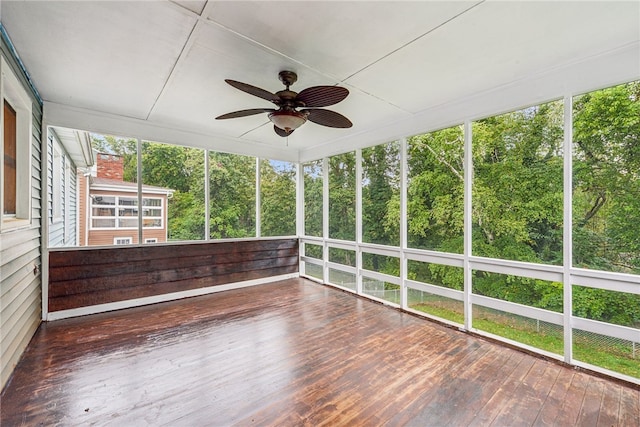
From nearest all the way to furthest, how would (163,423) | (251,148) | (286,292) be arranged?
(163,423)
(286,292)
(251,148)

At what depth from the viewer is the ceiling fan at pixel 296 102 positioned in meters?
2.30

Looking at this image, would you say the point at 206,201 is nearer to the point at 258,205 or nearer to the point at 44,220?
the point at 258,205

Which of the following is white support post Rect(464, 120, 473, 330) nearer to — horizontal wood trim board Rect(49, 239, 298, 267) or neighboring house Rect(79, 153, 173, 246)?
horizontal wood trim board Rect(49, 239, 298, 267)

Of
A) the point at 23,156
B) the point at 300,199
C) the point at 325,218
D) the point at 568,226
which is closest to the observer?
the point at 568,226

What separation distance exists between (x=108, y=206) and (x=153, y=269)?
3.81 ft

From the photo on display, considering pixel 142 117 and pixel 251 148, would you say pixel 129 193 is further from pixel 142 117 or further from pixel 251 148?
pixel 251 148

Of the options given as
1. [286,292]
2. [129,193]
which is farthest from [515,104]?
[129,193]

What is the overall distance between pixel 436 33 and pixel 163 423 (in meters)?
3.45

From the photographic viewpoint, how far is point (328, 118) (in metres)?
2.84

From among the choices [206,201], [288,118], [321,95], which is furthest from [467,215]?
[206,201]

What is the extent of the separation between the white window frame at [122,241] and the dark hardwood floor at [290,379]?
1085 mm

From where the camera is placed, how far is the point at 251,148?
5469mm

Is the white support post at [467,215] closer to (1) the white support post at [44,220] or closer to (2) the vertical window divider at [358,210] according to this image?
(2) the vertical window divider at [358,210]

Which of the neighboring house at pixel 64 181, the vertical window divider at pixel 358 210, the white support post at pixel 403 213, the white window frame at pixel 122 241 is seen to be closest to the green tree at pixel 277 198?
the vertical window divider at pixel 358 210
